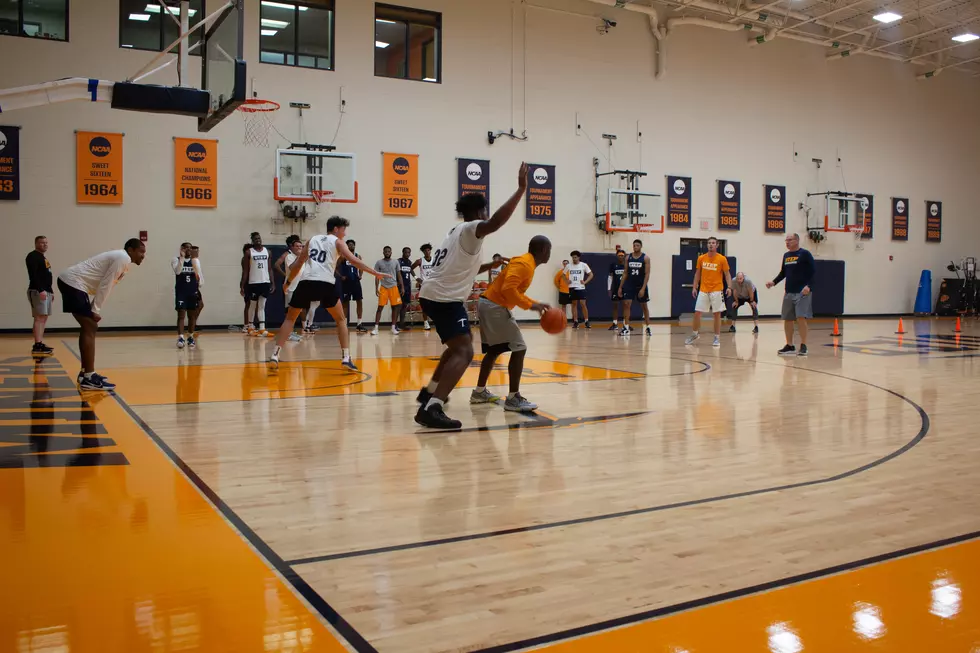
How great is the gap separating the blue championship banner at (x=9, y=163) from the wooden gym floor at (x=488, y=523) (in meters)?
9.98

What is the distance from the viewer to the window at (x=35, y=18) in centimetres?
1584

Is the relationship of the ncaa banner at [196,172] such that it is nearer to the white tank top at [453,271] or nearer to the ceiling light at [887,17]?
the white tank top at [453,271]

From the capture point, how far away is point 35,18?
16.0 m

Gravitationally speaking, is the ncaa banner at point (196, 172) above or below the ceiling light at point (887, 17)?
below

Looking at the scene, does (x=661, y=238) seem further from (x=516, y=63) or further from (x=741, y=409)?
(x=741, y=409)

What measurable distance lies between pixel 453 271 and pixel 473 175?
14.2 meters

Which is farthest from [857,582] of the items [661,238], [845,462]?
[661,238]

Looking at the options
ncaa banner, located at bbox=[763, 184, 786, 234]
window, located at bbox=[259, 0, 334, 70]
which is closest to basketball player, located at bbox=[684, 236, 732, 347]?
window, located at bbox=[259, 0, 334, 70]

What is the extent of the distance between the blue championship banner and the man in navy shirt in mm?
14378

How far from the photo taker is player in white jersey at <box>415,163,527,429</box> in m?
6.10

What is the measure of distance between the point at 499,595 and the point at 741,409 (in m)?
4.84

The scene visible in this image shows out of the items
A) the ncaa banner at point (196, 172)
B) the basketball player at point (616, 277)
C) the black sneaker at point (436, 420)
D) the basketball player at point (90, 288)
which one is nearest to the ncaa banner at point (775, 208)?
the basketball player at point (616, 277)

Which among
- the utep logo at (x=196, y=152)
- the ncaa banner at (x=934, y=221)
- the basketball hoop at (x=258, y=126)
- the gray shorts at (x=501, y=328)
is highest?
the basketball hoop at (x=258, y=126)

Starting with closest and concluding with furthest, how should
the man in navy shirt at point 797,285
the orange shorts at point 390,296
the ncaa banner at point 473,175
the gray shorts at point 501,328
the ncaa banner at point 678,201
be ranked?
the gray shorts at point 501,328 → the man in navy shirt at point 797,285 → the orange shorts at point 390,296 → the ncaa banner at point 473,175 → the ncaa banner at point 678,201
